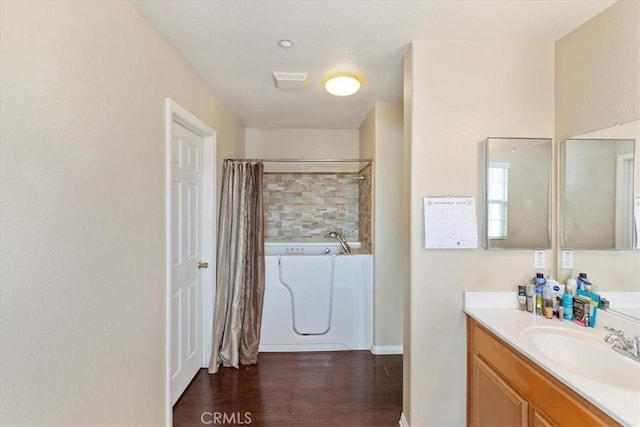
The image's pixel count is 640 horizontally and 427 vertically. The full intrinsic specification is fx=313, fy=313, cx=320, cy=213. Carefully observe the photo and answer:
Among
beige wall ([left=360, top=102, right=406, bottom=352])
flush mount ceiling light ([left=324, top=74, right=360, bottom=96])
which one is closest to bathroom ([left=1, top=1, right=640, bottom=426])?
flush mount ceiling light ([left=324, top=74, right=360, bottom=96])

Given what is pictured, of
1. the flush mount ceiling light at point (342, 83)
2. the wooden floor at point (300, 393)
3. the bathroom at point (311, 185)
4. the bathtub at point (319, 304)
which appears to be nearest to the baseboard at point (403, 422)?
the wooden floor at point (300, 393)

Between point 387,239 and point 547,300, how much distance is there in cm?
139

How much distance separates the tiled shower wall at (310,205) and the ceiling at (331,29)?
1778 millimetres

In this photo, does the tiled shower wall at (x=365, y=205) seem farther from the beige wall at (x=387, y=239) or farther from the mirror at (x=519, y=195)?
the mirror at (x=519, y=195)

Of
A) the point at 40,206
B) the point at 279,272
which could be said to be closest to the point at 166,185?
the point at 40,206

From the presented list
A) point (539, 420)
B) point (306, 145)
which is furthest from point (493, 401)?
point (306, 145)

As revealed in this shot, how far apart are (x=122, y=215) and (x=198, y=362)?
5.56 ft

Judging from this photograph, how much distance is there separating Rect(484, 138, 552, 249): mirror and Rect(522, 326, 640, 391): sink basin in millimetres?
483

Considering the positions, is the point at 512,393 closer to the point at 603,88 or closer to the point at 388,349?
the point at 603,88

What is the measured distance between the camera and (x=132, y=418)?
147 cm

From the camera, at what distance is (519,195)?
5.74 feet

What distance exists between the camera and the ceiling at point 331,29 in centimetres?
144

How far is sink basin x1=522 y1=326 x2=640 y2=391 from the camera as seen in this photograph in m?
1.18

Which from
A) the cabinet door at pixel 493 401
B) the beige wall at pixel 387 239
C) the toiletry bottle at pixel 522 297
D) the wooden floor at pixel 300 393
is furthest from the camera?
the beige wall at pixel 387 239
